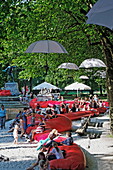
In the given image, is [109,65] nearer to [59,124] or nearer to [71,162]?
[59,124]

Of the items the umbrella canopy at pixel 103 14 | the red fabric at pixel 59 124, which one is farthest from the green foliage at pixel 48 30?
the umbrella canopy at pixel 103 14

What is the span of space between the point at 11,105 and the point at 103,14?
2541 centimetres

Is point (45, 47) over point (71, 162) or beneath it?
over

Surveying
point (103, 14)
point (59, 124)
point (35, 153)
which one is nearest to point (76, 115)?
point (59, 124)

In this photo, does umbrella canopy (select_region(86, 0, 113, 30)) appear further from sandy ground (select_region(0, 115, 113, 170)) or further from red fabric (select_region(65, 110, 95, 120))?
red fabric (select_region(65, 110, 95, 120))

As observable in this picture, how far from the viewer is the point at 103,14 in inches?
202

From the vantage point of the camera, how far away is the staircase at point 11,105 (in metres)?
27.0

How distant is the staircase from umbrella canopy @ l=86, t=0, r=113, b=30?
21853 mm

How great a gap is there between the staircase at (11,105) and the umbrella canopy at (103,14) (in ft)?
71.7

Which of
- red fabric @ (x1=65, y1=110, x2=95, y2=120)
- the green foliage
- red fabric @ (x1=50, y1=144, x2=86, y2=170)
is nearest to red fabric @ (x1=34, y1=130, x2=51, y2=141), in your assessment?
the green foliage

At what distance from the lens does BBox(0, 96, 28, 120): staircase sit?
2703 centimetres

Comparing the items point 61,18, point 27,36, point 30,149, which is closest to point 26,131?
point 30,149

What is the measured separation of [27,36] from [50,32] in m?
1.24

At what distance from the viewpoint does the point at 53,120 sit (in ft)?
57.1
